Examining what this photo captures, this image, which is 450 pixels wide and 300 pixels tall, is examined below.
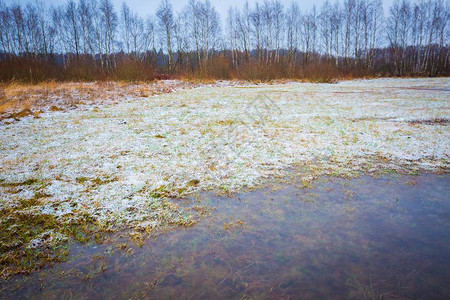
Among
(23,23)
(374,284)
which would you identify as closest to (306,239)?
(374,284)

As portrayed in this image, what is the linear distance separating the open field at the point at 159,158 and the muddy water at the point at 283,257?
1.11 feet

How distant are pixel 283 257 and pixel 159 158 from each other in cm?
268

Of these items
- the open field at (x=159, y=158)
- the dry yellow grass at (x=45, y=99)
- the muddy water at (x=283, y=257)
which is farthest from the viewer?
the dry yellow grass at (x=45, y=99)

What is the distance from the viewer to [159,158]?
156 inches

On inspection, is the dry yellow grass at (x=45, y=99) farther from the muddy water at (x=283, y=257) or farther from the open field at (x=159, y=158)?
the muddy water at (x=283, y=257)

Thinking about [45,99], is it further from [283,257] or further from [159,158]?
[283,257]

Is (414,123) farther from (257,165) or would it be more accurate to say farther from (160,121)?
(160,121)

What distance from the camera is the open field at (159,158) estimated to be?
2.41m

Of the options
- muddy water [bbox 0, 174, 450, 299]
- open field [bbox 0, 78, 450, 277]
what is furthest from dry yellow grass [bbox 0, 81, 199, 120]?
muddy water [bbox 0, 174, 450, 299]

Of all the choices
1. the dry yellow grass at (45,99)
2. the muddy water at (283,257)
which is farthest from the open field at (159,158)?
the dry yellow grass at (45,99)

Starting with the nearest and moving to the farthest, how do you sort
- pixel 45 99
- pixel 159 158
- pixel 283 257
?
pixel 283 257 < pixel 159 158 < pixel 45 99

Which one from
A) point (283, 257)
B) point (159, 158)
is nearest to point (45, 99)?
point (159, 158)

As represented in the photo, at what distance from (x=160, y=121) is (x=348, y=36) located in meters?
36.1

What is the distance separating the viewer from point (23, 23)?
105 feet
